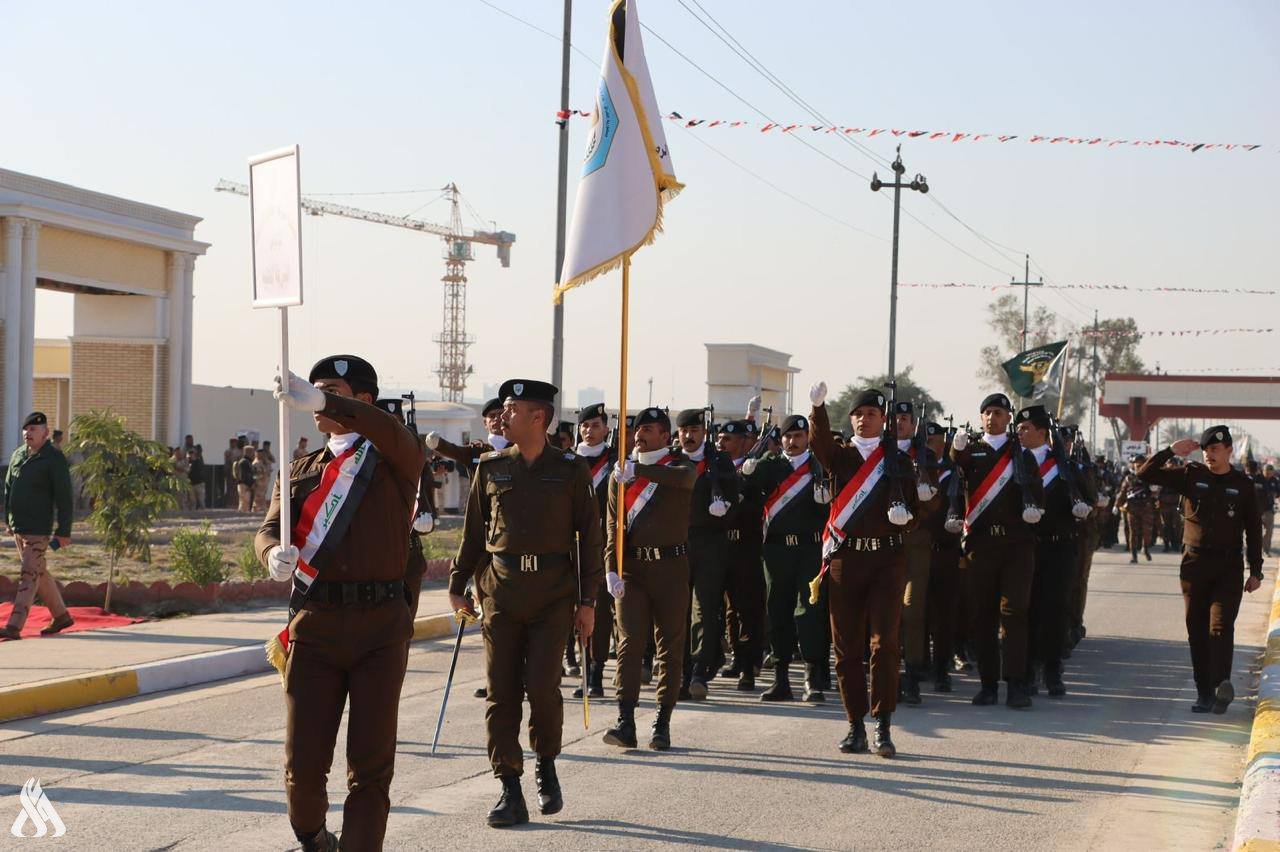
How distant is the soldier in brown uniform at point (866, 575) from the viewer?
888 cm

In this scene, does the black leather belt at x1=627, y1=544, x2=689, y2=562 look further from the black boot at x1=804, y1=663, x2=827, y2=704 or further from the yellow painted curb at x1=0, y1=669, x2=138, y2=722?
the yellow painted curb at x1=0, y1=669, x2=138, y2=722

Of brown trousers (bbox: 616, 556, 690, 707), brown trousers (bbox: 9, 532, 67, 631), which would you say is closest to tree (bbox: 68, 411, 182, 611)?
brown trousers (bbox: 9, 532, 67, 631)

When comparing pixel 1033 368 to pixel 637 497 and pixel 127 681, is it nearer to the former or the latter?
pixel 637 497

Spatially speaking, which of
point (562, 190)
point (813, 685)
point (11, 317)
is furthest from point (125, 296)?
point (813, 685)

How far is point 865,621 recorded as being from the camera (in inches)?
356

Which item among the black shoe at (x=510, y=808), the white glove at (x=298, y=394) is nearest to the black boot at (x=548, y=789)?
the black shoe at (x=510, y=808)

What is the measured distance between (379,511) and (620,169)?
4.33m

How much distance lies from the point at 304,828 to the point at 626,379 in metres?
3.83

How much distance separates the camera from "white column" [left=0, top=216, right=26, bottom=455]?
2986 centimetres

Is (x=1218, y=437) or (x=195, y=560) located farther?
(x=195, y=560)

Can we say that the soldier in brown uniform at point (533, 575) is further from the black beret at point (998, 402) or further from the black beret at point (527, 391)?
the black beret at point (998, 402)

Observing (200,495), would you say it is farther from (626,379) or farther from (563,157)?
(626,379)

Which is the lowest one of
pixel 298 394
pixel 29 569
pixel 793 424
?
pixel 29 569

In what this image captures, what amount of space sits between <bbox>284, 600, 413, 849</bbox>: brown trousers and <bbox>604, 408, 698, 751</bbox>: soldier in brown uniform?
327cm
